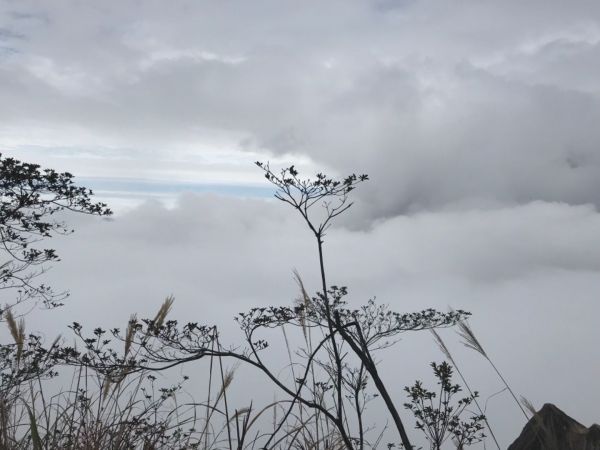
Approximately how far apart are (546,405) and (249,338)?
9.56ft

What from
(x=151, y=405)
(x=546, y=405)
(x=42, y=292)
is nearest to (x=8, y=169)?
(x=42, y=292)

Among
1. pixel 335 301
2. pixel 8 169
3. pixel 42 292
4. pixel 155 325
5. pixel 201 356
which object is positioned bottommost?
pixel 201 356

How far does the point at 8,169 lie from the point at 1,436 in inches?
193

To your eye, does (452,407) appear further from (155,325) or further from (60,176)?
(60,176)

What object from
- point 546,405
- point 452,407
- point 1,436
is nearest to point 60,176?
point 1,436

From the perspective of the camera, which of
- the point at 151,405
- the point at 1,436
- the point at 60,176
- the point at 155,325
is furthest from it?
the point at 60,176

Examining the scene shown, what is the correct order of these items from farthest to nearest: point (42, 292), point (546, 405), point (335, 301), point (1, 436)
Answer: point (42, 292) < point (335, 301) < point (546, 405) < point (1, 436)

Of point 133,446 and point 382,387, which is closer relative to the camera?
point 382,387

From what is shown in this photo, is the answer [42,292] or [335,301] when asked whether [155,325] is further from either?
[42,292]

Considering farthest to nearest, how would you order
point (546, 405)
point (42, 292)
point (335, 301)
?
point (42, 292), point (335, 301), point (546, 405)

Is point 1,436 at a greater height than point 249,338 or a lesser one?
lesser

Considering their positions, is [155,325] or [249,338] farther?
[249,338]

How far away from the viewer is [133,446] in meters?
3.87

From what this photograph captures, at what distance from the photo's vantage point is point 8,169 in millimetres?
7379
